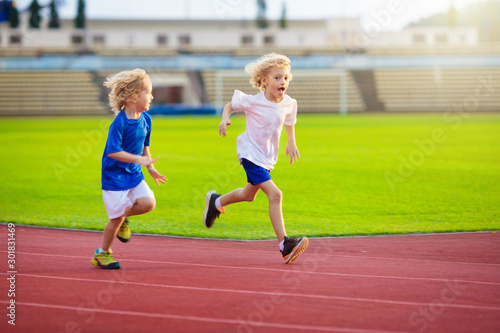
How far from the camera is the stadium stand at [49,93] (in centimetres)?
4906

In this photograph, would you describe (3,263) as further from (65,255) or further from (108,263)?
(108,263)

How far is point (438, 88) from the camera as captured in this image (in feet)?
180

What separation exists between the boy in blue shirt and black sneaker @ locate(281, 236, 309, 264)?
4.28ft

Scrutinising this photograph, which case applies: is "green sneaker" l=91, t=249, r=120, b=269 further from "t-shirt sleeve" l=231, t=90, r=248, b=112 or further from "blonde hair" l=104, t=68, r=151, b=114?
"t-shirt sleeve" l=231, t=90, r=248, b=112

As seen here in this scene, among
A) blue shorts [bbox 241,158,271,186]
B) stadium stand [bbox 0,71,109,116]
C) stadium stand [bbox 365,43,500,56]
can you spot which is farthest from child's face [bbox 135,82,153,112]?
stadium stand [bbox 365,43,500,56]

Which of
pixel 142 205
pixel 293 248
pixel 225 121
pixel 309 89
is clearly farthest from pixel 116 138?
pixel 309 89

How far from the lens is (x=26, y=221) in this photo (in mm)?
8703

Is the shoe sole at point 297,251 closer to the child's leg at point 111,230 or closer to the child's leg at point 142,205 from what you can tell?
the child's leg at point 142,205

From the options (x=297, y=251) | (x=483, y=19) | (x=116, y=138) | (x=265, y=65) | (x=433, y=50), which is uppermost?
(x=483, y=19)

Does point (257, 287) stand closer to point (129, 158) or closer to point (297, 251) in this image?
point (297, 251)

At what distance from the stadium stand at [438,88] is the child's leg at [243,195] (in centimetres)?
4699

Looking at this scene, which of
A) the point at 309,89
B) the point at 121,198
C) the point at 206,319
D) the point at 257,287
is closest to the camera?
the point at 206,319

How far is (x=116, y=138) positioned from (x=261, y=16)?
6672 cm

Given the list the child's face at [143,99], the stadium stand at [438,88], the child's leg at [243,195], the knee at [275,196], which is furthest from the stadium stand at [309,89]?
the child's face at [143,99]
